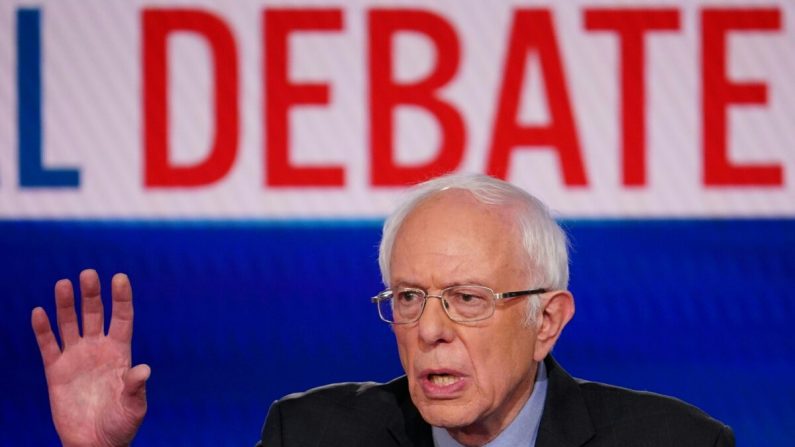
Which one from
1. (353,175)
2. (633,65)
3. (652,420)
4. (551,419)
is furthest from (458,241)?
(633,65)

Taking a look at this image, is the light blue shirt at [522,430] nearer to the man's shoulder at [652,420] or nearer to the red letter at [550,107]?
the man's shoulder at [652,420]

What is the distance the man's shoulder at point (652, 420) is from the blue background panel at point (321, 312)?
110cm

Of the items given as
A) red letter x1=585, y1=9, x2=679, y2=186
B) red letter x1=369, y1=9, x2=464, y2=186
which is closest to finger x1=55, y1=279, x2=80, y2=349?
red letter x1=369, y1=9, x2=464, y2=186

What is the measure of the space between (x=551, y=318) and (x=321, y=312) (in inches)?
50.2

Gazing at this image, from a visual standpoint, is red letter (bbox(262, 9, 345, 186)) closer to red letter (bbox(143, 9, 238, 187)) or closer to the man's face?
red letter (bbox(143, 9, 238, 187))

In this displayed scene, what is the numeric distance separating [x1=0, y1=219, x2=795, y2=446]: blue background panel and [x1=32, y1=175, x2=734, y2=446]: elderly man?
1.10 metres

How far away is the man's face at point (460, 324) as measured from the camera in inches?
73.8

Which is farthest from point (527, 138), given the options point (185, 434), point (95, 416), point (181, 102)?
point (95, 416)

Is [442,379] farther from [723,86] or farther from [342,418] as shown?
[723,86]

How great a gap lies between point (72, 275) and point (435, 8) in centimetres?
125

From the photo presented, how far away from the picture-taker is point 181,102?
3193 mm

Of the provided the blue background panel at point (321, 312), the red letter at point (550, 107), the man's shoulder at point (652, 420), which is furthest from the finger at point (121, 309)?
the red letter at point (550, 107)

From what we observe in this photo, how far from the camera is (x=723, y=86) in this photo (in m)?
3.23

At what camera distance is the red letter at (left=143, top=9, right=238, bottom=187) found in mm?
3180
